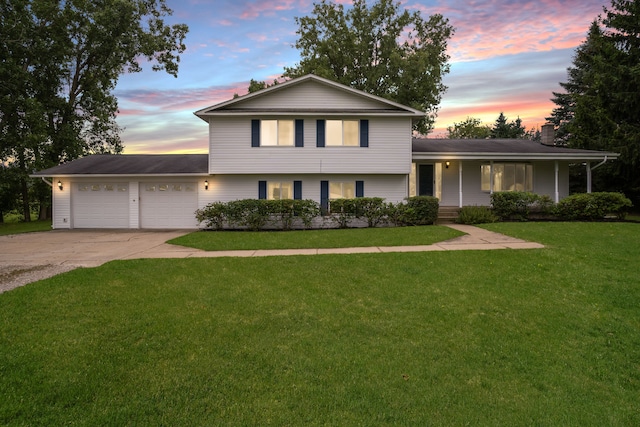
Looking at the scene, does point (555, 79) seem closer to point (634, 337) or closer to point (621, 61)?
point (621, 61)

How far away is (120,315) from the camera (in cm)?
520

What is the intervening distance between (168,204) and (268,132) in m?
6.11

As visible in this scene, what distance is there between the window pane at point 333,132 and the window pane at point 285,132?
1.72 meters

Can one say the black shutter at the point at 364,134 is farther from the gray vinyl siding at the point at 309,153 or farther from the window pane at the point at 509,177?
the window pane at the point at 509,177

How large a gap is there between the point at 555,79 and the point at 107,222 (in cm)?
3967

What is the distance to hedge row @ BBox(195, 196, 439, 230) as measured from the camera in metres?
15.5

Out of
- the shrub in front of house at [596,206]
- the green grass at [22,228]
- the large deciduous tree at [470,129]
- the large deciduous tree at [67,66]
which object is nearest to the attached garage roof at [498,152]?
the shrub in front of house at [596,206]

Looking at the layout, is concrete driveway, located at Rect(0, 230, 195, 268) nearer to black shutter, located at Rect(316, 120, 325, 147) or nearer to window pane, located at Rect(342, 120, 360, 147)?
black shutter, located at Rect(316, 120, 325, 147)

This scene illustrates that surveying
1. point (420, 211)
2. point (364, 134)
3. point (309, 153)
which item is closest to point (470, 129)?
point (364, 134)

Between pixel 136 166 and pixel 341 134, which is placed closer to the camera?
pixel 341 134

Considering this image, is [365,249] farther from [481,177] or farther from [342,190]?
[481,177]

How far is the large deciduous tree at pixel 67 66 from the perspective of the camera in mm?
21734

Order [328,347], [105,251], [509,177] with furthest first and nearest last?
1. [509,177]
2. [105,251]
3. [328,347]

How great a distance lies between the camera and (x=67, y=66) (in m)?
25.4
